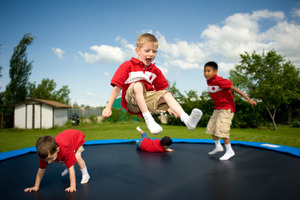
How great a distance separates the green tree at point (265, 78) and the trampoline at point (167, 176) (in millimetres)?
4781

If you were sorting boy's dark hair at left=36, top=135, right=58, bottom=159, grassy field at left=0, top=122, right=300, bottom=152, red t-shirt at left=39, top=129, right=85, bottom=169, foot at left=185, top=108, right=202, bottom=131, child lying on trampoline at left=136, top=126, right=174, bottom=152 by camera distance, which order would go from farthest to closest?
grassy field at left=0, top=122, right=300, bottom=152, child lying on trampoline at left=136, top=126, right=174, bottom=152, red t-shirt at left=39, top=129, right=85, bottom=169, boy's dark hair at left=36, top=135, right=58, bottom=159, foot at left=185, top=108, right=202, bottom=131

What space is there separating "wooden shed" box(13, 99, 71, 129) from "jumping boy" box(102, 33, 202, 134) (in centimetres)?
885

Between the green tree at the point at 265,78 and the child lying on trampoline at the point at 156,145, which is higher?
the green tree at the point at 265,78

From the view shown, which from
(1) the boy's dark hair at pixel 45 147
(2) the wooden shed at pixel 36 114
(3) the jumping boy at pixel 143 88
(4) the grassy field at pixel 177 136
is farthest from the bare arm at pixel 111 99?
(2) the wooden shed at pixel 36 114

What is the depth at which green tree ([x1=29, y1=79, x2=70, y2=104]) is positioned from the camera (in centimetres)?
1412

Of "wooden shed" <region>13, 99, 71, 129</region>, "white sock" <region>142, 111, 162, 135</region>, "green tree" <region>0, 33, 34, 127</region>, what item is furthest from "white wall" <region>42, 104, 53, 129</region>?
"white sock" <region>142, 111, 162, 135</region>

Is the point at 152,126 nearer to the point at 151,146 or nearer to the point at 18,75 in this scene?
the point at 151,146

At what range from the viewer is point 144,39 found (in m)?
1.39

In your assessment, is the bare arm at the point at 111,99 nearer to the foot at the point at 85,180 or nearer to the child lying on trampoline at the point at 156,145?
the foot at the point at 85,180

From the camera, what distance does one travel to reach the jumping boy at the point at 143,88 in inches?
53.2

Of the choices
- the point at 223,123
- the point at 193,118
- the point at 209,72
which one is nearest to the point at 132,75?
the point at 193,118

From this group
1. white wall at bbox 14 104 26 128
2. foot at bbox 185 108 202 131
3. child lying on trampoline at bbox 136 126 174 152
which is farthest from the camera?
white wall at bbox 14 104 26 128

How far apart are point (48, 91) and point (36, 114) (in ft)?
20.4

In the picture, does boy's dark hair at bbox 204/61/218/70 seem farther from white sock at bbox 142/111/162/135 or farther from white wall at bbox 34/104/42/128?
white wall at bbox 34/104/42/128
